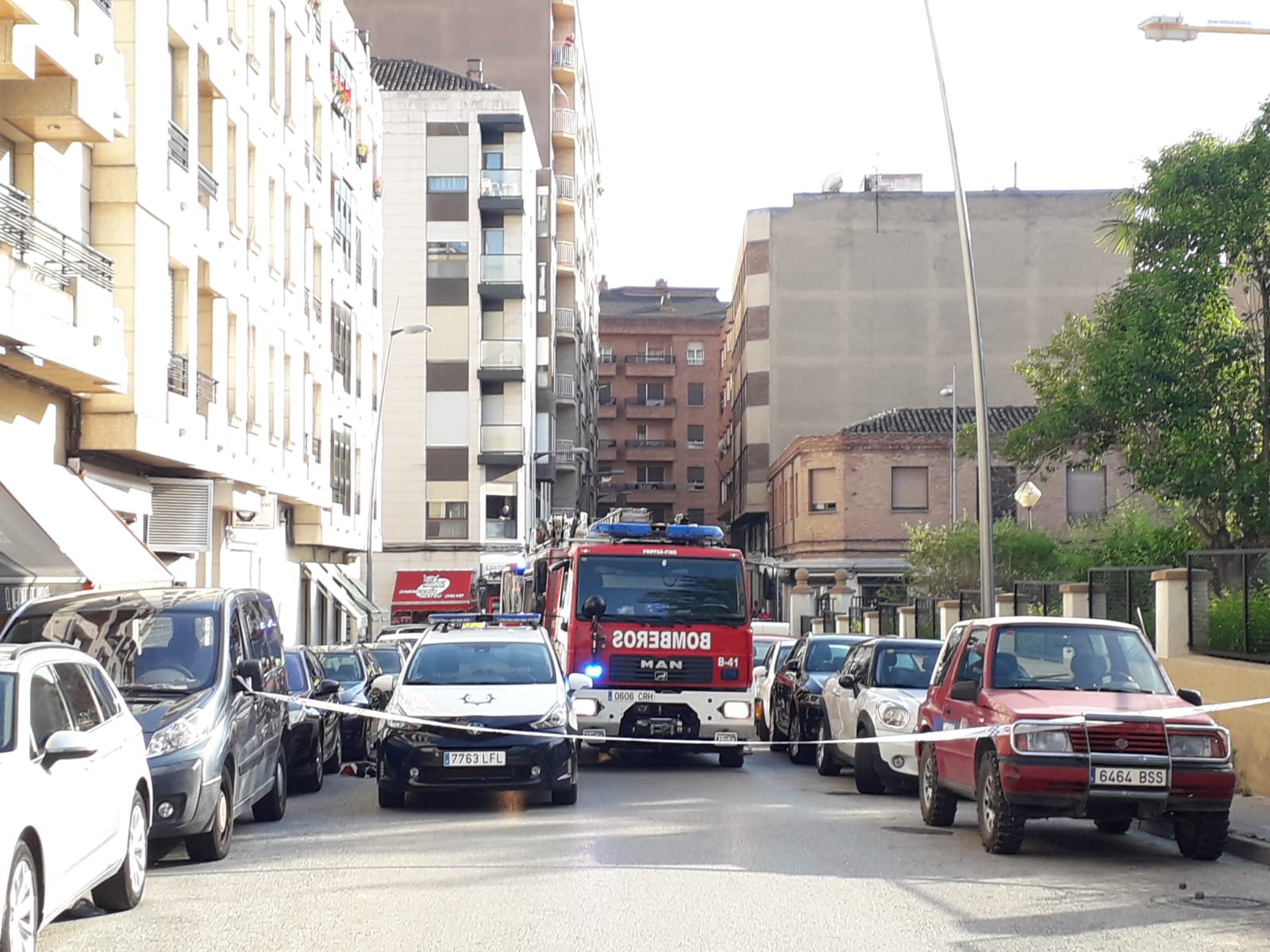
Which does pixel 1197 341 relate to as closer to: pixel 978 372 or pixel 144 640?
pixel 978 372

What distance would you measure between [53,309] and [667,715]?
326 inches

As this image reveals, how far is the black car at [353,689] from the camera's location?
21641 millimetres

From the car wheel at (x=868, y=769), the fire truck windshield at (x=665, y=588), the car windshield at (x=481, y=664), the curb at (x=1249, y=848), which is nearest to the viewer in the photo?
the curb at (x=1249, y=848)

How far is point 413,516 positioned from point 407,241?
10.1m

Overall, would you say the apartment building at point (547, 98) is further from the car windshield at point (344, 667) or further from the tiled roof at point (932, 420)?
the car windshield at point (344, 667)

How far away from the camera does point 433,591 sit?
195 ft

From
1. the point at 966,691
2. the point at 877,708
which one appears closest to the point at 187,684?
the point at 966,691

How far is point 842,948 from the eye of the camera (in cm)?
837

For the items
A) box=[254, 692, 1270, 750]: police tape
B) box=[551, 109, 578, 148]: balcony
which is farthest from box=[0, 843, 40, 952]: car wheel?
box=[551, 109, 578, 148]: balcony

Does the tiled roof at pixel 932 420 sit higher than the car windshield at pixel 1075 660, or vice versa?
the tiled roof at pixel 932 420

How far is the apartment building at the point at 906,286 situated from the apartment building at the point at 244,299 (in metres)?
21.6

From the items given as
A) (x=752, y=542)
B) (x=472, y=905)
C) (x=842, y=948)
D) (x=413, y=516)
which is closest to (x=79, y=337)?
(x=472, y=905)

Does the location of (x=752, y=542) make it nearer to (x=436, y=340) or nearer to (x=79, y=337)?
(x=436, y=340)

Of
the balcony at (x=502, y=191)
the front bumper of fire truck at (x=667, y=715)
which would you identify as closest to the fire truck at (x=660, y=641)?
the front bumper of fire truck at (x=667, y=715)
